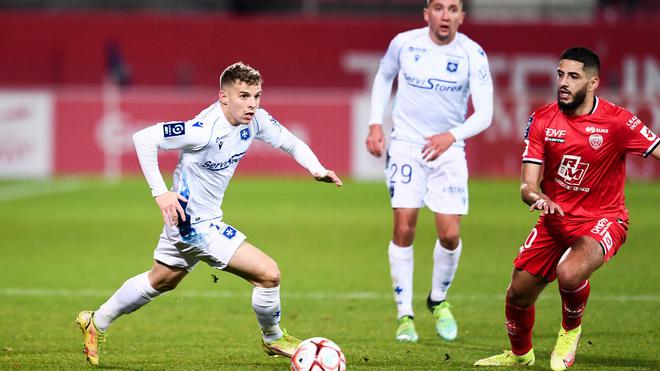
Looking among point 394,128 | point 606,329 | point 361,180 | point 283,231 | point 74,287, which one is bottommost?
point 361,180

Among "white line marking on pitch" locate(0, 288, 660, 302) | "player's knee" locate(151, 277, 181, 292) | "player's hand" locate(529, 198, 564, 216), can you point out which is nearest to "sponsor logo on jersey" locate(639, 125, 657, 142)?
"player's hand" locate(529, 198, 564, 216)

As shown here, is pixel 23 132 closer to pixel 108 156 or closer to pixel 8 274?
pixel 108 156

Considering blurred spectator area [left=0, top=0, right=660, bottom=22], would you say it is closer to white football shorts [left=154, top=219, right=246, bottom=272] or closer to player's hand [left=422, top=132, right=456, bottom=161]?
player's hand [left=422, top=132, right=456, bottom=161]

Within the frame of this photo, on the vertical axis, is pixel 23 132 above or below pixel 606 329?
below

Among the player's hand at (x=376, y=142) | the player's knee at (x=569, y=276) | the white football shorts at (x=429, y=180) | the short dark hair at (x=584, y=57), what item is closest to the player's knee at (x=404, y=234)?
the white football shorts at (x=429, y=180)

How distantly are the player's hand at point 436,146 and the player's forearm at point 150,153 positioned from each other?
2022 millimetres

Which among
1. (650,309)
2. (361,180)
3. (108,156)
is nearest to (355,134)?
(361,180)

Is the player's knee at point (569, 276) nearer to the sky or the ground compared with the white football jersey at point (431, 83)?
nearer to the ground

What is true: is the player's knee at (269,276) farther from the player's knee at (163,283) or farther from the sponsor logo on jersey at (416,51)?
the sponsor logo on jersey at (416,51)

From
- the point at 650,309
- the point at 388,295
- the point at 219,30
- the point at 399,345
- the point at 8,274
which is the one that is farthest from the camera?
the point at 219,30

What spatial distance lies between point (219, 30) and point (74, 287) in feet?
53.7

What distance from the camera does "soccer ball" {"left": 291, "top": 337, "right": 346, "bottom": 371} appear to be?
21.2 ft

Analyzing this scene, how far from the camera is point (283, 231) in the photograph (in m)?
15.1

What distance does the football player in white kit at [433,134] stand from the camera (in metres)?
8.50
